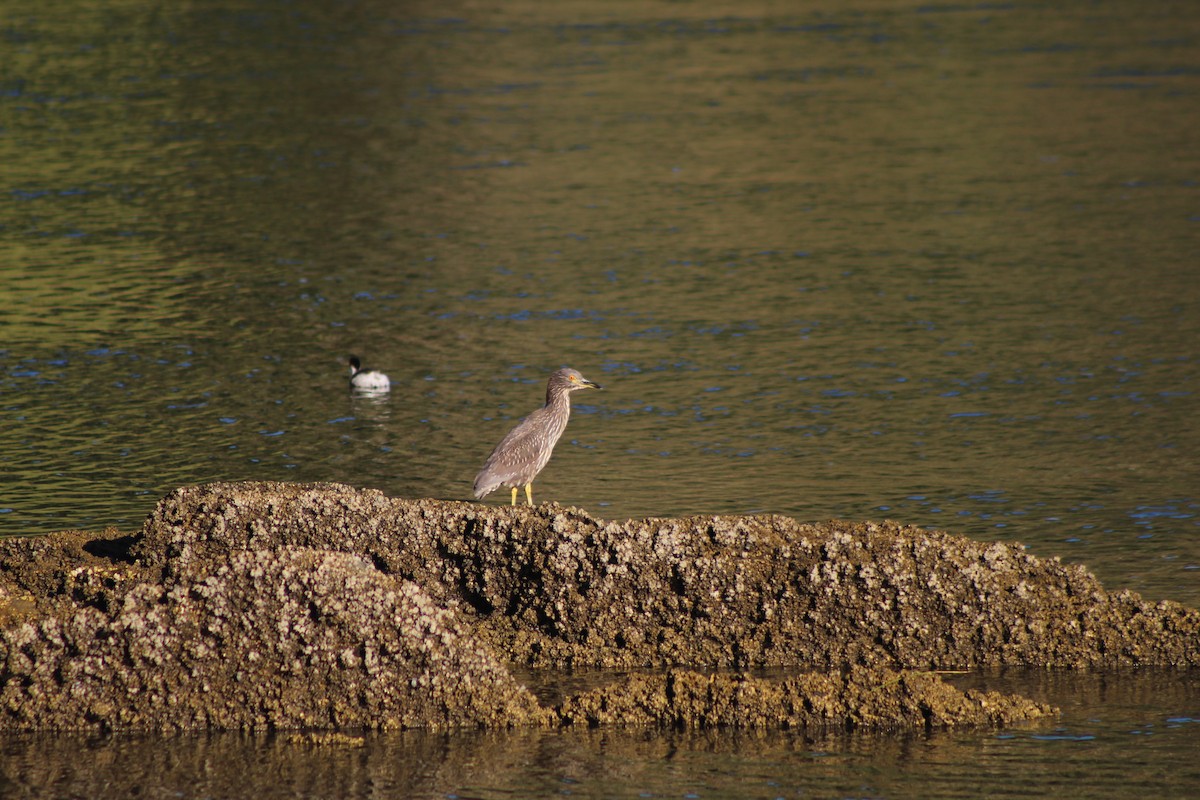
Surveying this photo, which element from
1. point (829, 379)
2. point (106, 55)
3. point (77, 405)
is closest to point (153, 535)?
point (77, 405)

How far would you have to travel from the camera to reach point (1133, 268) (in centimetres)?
2422

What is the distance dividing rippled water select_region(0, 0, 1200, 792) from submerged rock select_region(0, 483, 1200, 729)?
90.8 inches

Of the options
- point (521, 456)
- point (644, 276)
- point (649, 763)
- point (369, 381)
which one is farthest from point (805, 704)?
point (644, 276)

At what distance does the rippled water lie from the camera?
16.0 m

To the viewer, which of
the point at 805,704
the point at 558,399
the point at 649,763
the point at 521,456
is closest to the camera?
the point at 649,763

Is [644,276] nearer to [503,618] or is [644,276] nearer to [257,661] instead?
[503,618]

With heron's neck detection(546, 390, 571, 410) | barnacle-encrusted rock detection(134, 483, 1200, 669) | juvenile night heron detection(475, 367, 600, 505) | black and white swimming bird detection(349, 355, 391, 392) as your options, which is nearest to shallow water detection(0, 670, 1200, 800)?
barnacle-encrusted rock detection(134, 483, 1200, 669)

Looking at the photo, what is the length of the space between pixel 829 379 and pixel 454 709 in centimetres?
1065

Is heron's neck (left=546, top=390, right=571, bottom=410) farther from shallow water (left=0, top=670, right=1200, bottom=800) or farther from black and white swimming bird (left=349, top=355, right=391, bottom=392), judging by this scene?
black and white swimming bird (left=349, top=355, right=391, bottom=392)

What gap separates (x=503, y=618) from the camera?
10.9m

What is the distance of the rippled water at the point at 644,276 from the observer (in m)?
16.0

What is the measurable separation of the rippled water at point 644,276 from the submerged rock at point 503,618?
7.56ft

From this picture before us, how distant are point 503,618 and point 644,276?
1455 cm

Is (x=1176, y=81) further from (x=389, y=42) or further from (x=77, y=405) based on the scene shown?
(x=77, y=405)
